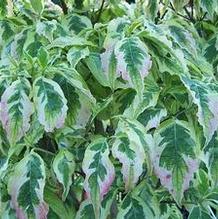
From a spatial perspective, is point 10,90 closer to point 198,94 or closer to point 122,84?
point 122,84

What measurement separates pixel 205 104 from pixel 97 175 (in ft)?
0.65

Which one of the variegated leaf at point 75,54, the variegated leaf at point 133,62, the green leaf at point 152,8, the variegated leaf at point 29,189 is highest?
the variegated leaf at point 133,62

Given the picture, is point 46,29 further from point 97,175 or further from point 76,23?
point 97,175

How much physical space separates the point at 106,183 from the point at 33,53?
0.34 m

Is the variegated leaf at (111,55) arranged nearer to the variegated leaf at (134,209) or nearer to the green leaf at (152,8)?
the variegated leaf at (134,209)

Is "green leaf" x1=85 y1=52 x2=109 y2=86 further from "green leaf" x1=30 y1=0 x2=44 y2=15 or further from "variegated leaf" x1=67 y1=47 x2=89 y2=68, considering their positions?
"green leaf" x1=30 y1=0 x2=44 y2=15

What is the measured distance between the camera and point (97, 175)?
90 centimetres

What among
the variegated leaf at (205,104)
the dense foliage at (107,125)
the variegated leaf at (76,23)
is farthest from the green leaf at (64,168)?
the variegated leaf at (76,23)

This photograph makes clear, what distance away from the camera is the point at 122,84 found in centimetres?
97

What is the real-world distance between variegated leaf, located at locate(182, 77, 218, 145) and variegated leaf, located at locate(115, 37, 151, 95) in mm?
74

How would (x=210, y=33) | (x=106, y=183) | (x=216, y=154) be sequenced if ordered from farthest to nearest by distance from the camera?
(x=210, y=33) → (x=216, y=154) → (x=106, y=183)

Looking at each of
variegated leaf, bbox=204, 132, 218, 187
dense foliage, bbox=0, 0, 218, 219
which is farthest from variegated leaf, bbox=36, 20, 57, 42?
variegated leaf, bbox=204, 132, 218, 187

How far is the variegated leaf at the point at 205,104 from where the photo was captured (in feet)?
2.97

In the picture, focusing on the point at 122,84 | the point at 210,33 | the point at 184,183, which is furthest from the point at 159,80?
the point at 210,33
